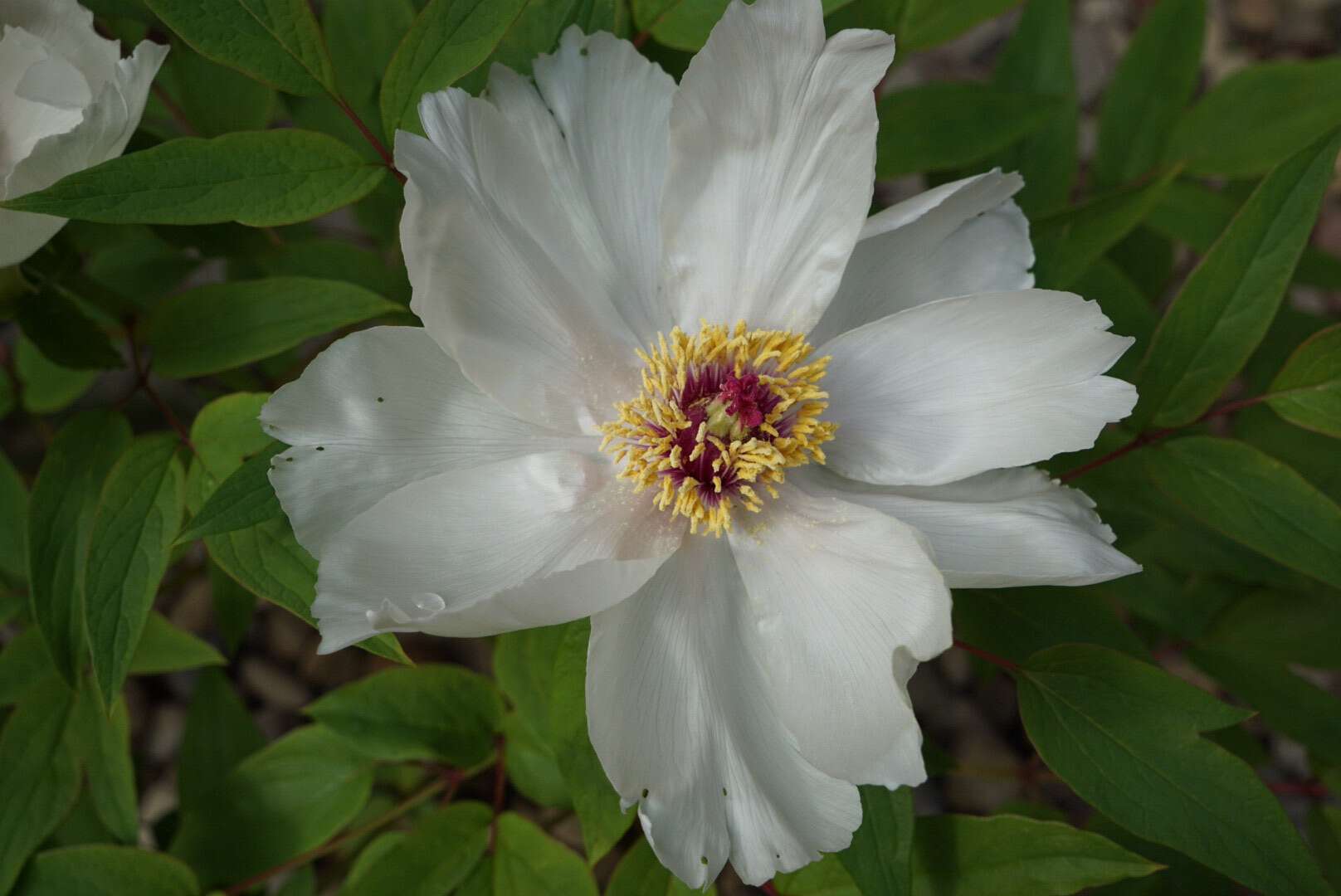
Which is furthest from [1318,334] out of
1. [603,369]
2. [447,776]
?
[447,776]

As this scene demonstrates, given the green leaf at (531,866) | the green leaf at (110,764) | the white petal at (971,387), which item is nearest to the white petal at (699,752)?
the white petal at (971,387)

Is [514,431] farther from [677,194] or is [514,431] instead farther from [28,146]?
[28,146]

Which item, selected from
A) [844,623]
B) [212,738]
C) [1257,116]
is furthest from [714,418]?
[1257,116]

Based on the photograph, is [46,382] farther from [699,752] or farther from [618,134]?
[699,752]

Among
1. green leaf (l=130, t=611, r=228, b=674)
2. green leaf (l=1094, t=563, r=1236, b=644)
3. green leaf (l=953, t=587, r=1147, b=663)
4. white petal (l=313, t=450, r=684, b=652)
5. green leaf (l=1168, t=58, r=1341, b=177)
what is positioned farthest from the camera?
green leaf (l=1168, t=58, r=1341, b=177)

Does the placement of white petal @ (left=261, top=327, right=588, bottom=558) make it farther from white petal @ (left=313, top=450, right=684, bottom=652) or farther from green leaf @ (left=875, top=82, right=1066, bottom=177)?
green leaf @ (left=875, top=82, right=1066, bottom=177)

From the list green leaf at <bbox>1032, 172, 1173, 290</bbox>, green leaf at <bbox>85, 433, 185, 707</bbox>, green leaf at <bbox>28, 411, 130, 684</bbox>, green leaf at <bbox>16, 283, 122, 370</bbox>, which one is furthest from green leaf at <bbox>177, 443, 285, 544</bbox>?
green leaf at <bbox>1032, 172, 1173, 290</bbox>

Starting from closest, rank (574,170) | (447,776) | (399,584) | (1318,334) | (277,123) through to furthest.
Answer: (399,584) < (574,170) < (1318,334) < (447,776) < (277,123)
